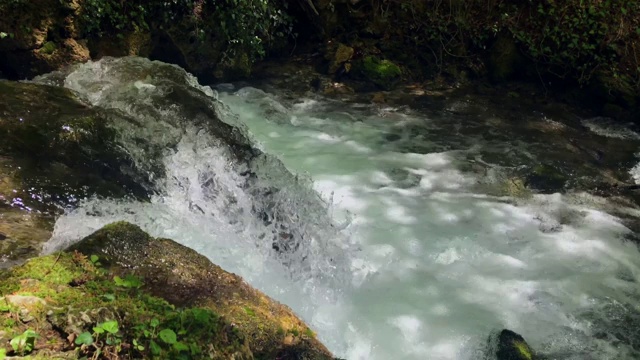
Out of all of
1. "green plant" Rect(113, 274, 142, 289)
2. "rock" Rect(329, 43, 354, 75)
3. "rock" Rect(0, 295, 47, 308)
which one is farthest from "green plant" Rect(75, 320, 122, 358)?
"rock" Rect(329, 43, 354, 75)

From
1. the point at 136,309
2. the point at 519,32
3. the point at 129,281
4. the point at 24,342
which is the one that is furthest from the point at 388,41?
the point at 24,342

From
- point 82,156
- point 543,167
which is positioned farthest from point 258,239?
point 543,167

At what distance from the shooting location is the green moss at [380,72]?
28.8ft

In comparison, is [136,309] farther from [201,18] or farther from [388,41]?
[388,41]

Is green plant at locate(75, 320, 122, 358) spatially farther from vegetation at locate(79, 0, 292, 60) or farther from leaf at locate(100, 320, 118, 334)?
vegetation at locate(79, 0, 292, 60)

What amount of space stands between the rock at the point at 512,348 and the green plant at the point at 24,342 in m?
2.99

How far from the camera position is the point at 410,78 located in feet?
→ 29.9

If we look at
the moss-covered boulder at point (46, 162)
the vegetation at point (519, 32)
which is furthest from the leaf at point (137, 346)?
the vegetation at point (519, 32)

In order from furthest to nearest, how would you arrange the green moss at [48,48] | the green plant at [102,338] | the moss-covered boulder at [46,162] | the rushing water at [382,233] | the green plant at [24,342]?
the green moss at [48,48] → the rushing water at [382,233] → the moss-covered boulder at [46,162] → the green plant at [102,338] → the green plant at [24,342]

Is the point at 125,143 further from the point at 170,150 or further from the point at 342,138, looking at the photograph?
the point at 342,138

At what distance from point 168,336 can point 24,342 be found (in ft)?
1.67

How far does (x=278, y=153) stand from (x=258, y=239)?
7.66 ft

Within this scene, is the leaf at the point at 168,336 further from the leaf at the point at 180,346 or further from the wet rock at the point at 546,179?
the wet rock at the point at 546,179

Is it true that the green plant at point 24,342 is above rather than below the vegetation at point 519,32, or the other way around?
above
